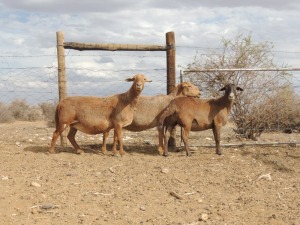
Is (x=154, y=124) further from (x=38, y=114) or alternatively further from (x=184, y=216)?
(x=38, y=114)

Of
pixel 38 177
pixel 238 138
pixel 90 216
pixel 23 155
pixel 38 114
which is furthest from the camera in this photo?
pixel 38 114

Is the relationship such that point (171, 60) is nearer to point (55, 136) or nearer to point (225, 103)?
point (225, 103)

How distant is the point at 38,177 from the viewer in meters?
8.73

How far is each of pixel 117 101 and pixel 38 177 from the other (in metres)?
3.55

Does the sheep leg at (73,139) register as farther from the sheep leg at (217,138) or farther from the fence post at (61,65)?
the sheep leg at (217,138)

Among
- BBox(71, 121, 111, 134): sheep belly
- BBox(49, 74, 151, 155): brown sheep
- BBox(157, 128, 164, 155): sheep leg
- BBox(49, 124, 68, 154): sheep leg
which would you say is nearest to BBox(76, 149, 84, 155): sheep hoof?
BBox(49, 74, 151, 155): brown sheep

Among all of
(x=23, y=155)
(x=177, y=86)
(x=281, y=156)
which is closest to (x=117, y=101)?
(x=177, y=86)

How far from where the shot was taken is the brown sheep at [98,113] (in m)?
11.2

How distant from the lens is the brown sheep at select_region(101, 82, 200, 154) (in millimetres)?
12117

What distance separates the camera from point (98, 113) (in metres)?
11.4

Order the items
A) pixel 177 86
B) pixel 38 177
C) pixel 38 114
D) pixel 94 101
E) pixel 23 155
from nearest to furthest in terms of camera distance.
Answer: pixel 38 177 < pixel 23 155 < pixel 94 101 < pixel 177 86 < pixel 38 114

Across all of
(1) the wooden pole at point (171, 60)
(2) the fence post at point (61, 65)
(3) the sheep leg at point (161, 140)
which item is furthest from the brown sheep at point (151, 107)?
(2) the fence post at point (61, 65)

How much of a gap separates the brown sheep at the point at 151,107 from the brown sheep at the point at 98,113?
44cm

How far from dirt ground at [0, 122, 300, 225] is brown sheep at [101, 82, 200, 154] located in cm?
76
